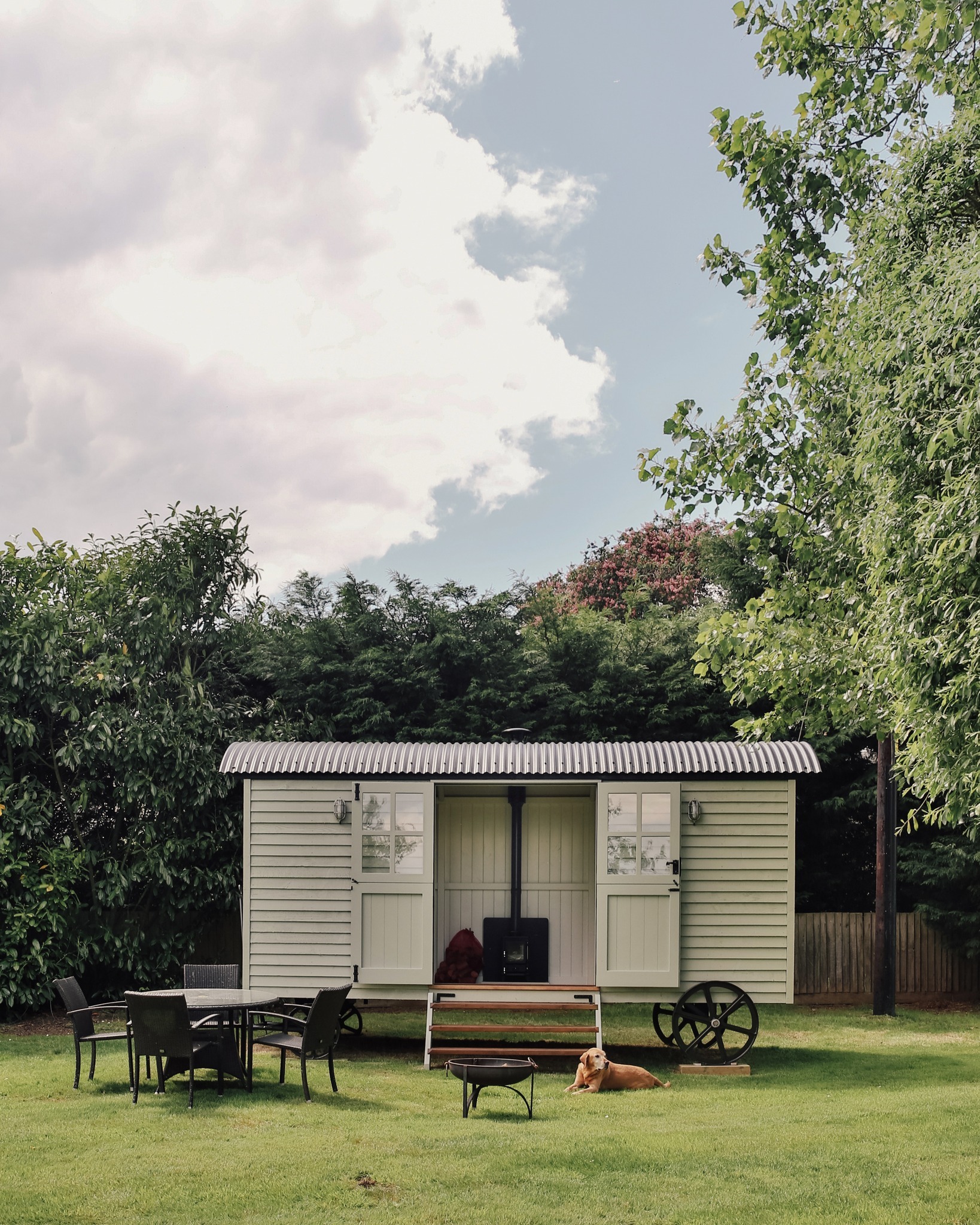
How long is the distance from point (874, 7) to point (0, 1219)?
8766 millimetres

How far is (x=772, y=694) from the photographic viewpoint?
31.2 ft

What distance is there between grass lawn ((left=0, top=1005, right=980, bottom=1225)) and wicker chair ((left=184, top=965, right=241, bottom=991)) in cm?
73

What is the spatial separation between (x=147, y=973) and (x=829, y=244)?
32.3ft

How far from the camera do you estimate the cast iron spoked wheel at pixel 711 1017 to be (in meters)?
9.77

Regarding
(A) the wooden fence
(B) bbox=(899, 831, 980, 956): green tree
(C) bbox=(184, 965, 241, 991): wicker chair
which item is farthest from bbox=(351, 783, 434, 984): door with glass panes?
(B) bbox=(899, 831, 980, 956): green tree

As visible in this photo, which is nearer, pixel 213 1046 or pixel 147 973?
pixel 213 1046

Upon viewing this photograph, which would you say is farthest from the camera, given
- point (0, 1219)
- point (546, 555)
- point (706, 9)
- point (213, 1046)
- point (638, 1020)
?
point (546, 555)

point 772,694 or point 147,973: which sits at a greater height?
point 772,694

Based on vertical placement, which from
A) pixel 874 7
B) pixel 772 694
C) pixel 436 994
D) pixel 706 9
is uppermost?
pixel 706 9

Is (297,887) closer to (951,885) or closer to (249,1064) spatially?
(249,1064)

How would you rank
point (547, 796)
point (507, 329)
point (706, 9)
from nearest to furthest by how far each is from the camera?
point (706, 9)
point (547, 796)
point (507, 329)

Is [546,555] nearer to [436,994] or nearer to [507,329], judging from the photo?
[507,329]

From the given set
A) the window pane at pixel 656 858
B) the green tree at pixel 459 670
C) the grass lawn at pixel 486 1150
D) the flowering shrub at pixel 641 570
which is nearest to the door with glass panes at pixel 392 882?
the grass lawn at pixel 486 1150

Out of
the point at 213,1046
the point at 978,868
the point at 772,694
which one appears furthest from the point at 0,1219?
the point at 978,868
